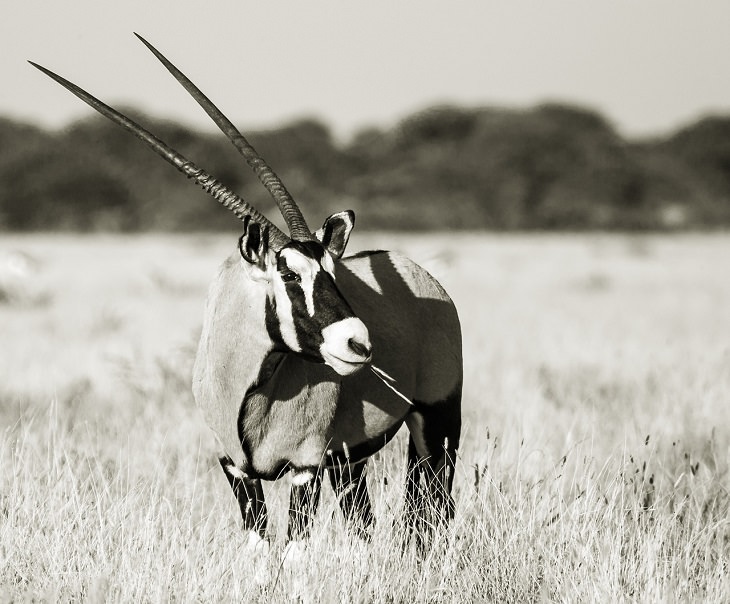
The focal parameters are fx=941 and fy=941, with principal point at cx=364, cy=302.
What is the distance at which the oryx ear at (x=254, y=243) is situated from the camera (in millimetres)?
3240

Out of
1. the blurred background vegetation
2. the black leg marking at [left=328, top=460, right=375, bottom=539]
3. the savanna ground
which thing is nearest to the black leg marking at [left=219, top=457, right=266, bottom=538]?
the savanna ground

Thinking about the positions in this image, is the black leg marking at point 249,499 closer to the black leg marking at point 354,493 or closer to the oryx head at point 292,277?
the black leg marking at point 354,493

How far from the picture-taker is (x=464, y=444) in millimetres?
5125

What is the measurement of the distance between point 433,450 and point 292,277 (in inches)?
47.4

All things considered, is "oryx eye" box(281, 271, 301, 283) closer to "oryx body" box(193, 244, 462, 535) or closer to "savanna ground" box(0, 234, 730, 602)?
"oryx body" box(193, 244, 462, 535)

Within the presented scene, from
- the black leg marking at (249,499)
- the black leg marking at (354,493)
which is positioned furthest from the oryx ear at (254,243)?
the black leg marking at (354,493)

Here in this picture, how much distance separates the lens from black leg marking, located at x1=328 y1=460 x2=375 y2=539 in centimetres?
387

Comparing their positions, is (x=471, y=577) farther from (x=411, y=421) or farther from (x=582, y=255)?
(x=582, y=255)

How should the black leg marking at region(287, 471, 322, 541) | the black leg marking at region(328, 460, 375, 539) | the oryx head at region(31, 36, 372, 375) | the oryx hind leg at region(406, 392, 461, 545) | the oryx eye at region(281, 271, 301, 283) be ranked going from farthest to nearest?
the oryx hind leg at region(406, 392, 461, 545) → the black leg marking at region(328, 460, 375, 539) → the black leg marking at region(287, 471, 322, 541) → the oryx eye at region(281, 271, 301, 283) → the oryx head at region(31, 36, 372, 375)

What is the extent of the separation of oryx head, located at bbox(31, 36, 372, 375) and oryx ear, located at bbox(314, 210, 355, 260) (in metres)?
0.07

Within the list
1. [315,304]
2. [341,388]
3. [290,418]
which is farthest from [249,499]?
[315,304]

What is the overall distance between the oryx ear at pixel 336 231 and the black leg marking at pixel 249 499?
2.99 feet

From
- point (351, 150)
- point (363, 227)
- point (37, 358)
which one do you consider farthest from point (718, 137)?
point (37, 358)

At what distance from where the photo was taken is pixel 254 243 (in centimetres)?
331
